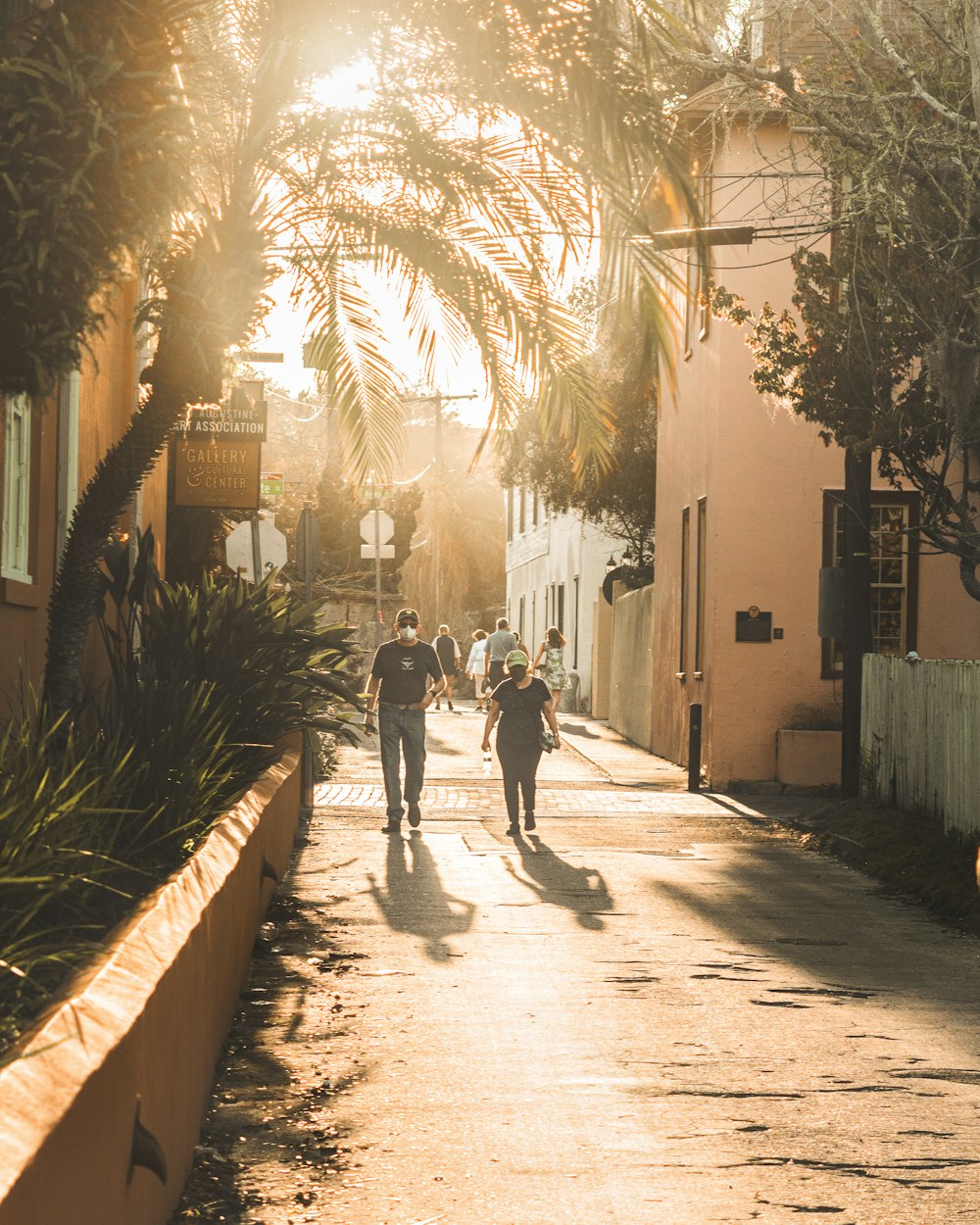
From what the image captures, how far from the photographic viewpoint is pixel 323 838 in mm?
14805

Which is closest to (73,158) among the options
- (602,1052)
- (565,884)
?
(602,1052)

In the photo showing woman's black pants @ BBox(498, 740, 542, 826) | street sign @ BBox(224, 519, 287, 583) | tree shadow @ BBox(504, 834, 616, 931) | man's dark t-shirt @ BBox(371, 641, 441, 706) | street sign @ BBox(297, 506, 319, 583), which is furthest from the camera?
street sign @ BBox(297, 506, 319, 583)

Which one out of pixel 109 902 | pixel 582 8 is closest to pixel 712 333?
pixel 582 8

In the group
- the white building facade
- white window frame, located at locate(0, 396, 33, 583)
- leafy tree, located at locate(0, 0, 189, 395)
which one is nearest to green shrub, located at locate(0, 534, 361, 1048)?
white window frame, located at locate(0, 396, 33, 583)

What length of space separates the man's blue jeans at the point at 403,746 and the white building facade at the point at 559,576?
56.9 feet

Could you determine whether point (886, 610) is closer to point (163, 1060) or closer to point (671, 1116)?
point (671, 1116)

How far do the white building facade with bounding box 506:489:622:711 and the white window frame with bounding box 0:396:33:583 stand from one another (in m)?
21.6

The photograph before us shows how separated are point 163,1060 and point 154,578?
25.7 feet

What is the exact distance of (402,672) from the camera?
52.4 ft

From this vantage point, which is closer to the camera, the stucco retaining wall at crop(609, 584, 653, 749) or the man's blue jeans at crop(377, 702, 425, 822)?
the man's blue jeans at crop(377, 702, 425, 822)

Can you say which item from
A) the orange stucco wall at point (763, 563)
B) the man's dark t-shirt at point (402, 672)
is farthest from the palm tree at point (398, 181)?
the orange stucco wall at point (763, 563)

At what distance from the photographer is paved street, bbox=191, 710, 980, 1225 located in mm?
5219

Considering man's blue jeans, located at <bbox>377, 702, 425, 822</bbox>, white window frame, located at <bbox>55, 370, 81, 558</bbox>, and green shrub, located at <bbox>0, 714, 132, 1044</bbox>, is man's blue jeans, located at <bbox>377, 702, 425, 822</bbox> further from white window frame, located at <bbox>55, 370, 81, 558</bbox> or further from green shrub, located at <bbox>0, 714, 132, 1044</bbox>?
green shrub, located at <bbox>0, 714, 132, 1044</bbox>

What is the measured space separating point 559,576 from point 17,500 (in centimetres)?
3170
